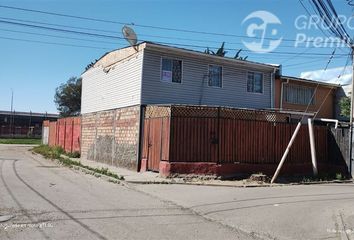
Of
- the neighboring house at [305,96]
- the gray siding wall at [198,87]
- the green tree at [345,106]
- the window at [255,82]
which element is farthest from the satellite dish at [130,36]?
the green tree at [345,106]

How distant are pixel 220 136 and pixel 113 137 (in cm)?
733

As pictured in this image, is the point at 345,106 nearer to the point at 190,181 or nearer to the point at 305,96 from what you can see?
the point at 305,96

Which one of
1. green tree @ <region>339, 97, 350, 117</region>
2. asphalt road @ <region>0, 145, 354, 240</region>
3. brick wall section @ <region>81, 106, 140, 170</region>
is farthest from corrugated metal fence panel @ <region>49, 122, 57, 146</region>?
asphalt road @ <region>0, 145, 354, 240</region>

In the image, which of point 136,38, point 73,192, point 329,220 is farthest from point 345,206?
point 136,38

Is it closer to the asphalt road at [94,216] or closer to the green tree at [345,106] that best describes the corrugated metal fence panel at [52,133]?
the green tree at [345,106]

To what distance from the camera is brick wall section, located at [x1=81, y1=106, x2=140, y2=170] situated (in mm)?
20923

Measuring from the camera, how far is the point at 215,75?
24031 mm

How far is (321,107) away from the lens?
28984 millimetres

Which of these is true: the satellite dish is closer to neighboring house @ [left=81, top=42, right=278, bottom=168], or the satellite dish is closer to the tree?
neighboring house @ [left=81, top=42, right=278, bottom=168]

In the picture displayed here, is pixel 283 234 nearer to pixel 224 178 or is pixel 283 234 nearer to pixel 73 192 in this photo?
pixel 73 192

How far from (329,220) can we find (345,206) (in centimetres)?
219

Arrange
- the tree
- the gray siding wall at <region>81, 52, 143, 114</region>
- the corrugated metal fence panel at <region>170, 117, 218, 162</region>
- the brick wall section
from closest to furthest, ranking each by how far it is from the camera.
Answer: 1. the corrugated metal fence panel at <region>170, 117, 218, 162</region>
2. the brick wall section
3. the gray siding wall at <region>81, 52, 143, 114</region>
4. the tree

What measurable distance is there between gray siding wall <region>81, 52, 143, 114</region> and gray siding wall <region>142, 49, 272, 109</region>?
53cm

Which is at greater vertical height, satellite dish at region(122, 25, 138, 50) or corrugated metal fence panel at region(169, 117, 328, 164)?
satellite dish at region(122, 25, 138, 50)
